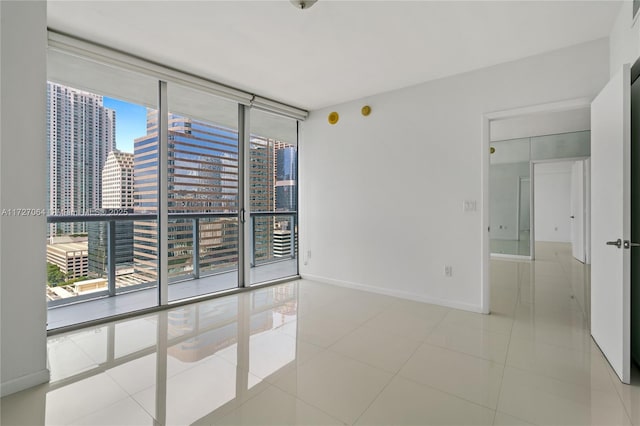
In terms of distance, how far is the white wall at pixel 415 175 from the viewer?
3029mm

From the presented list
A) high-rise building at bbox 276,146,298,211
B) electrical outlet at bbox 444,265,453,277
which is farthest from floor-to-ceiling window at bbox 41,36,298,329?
electrical outlet at bbox 444,265,453,277

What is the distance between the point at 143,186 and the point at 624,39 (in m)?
4.48

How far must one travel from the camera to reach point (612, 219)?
6.83 ft

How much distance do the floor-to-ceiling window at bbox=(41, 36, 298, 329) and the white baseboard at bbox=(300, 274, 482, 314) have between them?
0.84 meters

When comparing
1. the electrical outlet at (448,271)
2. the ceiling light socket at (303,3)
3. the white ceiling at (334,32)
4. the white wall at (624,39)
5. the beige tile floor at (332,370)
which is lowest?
the beige tile floor at (332,370)

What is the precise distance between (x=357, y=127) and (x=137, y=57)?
270cm

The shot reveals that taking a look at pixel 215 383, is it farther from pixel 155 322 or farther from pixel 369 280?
pixel 369 280

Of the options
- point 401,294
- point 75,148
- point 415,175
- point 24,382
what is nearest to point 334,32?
point 415,175

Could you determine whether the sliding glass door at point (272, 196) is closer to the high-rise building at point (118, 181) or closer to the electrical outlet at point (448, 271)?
the high-rise building at point (118, 181)

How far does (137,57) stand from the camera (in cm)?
296

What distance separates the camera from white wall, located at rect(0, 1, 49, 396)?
1.83 meters

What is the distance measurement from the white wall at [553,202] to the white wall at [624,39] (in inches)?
297

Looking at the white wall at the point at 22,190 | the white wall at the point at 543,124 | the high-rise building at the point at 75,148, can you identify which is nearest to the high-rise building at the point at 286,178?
the high-rise building at the point at 75,148

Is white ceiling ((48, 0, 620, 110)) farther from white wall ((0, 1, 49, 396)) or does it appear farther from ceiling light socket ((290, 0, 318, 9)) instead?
white wall ((0, 1, 49, 396))
